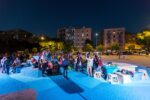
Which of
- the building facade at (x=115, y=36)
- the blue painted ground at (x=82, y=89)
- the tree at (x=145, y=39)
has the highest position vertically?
the building facade at (x=115, y=36)

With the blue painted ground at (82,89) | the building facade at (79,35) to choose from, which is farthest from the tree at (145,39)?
the building facade at (79,35)

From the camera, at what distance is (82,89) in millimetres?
13109

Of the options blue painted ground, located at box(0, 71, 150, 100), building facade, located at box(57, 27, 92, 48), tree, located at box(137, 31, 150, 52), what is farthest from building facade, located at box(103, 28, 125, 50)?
blue painted ground, located at box(0, 71, 150, 100)

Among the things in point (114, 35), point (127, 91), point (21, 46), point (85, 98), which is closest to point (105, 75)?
point (127, 91)

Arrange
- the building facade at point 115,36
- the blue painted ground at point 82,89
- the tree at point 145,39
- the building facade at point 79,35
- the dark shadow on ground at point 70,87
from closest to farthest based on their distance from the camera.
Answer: the blue painted ground at point 82,89 < the dark shadow on ground at point 70,87 < the tree at point 145,39 < the building facade at point 115,36 < the building facade at point 79,35

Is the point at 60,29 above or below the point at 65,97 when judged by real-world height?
above

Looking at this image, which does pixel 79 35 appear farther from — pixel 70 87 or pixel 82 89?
pixel 82 89

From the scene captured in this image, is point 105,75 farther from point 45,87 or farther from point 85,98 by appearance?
point 85,98

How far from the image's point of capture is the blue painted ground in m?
11.4

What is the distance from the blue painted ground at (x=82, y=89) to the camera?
37.4ft

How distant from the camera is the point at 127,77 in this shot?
49.8ft

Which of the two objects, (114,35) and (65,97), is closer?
(65,97)

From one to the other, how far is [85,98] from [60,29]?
496 feet

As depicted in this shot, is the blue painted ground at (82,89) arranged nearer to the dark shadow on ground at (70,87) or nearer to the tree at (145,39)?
the dark shadow on ground at (70,87)
